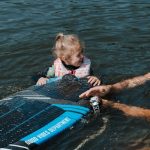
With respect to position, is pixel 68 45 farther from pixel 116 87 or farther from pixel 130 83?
pixel 130 83

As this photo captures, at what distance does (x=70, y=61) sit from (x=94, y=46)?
2.70m

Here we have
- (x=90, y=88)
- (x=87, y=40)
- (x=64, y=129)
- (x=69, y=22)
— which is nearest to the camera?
(x=64, y=129)

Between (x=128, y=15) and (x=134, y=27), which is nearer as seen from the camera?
(x=134, y=27)

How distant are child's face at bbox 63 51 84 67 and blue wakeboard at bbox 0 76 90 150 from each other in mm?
260

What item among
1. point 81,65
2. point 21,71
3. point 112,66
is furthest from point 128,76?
point 21,71

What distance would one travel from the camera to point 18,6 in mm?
12773

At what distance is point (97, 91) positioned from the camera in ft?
22.0

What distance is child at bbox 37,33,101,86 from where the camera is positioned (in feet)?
22.2

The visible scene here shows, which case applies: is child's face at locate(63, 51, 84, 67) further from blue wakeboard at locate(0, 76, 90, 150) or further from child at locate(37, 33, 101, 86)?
blue wakeboard at locate(0, 76, 90, 150)

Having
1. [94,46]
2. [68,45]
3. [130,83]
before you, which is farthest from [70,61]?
[94,46]

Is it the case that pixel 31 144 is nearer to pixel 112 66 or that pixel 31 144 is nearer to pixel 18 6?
pixel 112 66

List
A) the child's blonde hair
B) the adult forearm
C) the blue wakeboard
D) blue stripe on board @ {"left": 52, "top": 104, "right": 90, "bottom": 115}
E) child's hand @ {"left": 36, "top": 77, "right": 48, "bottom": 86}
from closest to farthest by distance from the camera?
the blue wakeboard, blue stripe on board @ {"left": 52, "top": 104, "right": 90, "bottom": 115}, the child's blonde hair, child's hand @ {"left": 36, "top": 77, "right": 48, "bottom": 86}, the adult forearm

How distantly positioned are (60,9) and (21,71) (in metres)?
4.10

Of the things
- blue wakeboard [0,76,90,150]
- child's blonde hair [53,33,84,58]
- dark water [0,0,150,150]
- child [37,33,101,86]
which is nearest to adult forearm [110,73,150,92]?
dark water [0,0,150,150]
